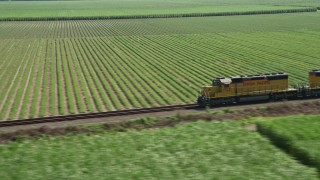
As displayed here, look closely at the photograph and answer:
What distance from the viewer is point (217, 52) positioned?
62.8m

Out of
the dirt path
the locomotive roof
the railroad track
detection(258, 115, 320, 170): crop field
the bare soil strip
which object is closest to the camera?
detection(258, 115, 320, 170): crop field

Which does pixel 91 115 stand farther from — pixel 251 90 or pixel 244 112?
pixel 251 90

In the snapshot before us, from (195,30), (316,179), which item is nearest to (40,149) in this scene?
(316,179)

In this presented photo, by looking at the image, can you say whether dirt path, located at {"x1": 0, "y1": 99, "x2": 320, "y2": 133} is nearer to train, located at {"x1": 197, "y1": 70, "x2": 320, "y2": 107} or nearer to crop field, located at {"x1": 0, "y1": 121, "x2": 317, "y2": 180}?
train, located at {"x1": 197, "y1": 70, "x2": 320, "y2": 107}

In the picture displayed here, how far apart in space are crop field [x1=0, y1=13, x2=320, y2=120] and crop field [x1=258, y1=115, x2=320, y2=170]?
1673cm

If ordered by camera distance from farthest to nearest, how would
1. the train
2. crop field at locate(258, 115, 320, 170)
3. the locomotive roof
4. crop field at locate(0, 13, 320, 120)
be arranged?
crop field at locate(0, 13, 320, 120), the locomotive roof, the train, crop field at locate(258, 115, 320, 170)

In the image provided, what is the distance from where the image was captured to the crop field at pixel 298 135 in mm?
15086

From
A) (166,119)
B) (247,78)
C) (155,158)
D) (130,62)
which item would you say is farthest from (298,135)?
(130,62)

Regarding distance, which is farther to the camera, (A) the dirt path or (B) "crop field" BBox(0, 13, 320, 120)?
(B) "crop field" BBox(0, 13, 320, 120)

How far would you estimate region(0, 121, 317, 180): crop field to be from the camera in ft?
45.1

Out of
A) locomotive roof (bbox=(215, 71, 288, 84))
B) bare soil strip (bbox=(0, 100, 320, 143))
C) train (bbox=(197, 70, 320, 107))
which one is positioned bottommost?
bare soil strip (bbox=(0, 100, 320, 143))

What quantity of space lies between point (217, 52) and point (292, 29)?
3789 cm

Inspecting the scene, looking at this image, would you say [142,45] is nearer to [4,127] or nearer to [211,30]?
[211,30]

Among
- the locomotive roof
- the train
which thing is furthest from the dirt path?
the locomotive roof
